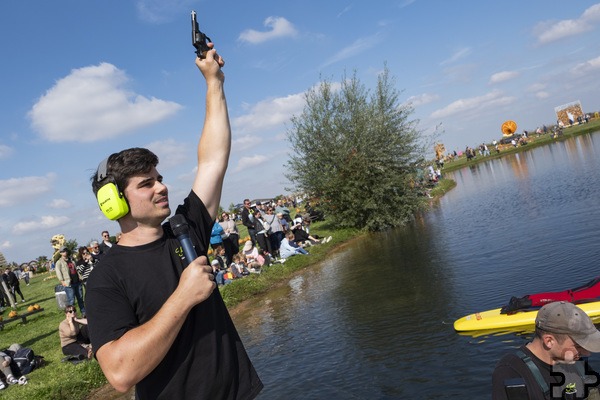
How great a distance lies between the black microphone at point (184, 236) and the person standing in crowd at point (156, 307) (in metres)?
0.06

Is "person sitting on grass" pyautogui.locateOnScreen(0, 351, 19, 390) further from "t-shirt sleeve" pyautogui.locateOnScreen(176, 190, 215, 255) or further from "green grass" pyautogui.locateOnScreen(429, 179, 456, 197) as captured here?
"green grass" pyautogui.locateOnScreen(429, 179, 456, 197)

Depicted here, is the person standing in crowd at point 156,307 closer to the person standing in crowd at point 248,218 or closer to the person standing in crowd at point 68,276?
the person standing in crowd at point 68,276

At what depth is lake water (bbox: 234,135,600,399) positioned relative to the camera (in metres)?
7.96

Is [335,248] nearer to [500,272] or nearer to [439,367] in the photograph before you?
[500,272]

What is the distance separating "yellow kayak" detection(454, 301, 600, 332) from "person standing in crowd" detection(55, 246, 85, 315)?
1208cm

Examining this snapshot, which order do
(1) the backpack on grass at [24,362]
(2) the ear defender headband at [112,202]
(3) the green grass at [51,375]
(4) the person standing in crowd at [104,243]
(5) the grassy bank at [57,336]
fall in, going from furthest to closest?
(4) the person standing in crowd at [104,243]
(1) the backpack on grass at [24,362]
(5) the grassy bank at [57,336]
(3) the green grass at [51,375]
(2) the ear defender headband at [112,202]

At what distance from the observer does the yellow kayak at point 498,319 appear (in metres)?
8.31

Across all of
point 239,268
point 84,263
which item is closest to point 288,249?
point 239,268

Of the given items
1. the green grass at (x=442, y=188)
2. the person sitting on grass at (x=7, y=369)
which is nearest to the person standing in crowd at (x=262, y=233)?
the person sitting on grass at (x=7, y=369)

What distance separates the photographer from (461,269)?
13328mm

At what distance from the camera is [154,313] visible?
7.72 feet

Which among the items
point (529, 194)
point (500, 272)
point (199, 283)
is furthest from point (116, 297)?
point (529, 194)

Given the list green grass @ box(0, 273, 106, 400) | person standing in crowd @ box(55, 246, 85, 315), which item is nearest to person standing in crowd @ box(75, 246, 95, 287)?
person standing in crowd @ box(55, 246, 85, 315)

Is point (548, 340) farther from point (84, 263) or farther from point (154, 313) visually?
point (84, 263)
